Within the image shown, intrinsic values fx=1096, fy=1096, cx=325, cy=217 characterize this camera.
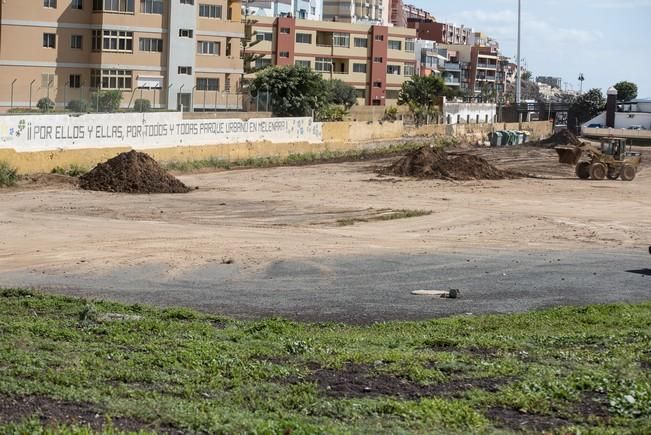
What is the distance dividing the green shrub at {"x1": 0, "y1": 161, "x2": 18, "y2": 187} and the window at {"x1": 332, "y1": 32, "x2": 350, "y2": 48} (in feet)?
260

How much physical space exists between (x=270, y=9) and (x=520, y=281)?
4338 inches

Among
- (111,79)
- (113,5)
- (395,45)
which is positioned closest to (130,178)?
(111,79)

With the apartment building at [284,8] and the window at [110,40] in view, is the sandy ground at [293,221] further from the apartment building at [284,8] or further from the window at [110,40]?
the apartment building at [284,8]

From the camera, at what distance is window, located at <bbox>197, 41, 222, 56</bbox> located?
8100 cm

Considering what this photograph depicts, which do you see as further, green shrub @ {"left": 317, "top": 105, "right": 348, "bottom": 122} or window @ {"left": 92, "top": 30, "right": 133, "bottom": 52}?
green shrub @ {"left": 317, "top": 105, "right": 348, "bottom": 122}

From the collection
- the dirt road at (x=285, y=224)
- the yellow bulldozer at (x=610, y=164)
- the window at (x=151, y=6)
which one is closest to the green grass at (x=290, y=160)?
the dirt road at (x=285, y=224)

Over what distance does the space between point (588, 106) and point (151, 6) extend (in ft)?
274

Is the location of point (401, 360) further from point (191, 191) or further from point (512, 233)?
point (191, 191)

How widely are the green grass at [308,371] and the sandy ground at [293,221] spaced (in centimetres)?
915

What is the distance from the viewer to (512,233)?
3294cm

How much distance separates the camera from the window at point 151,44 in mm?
77000

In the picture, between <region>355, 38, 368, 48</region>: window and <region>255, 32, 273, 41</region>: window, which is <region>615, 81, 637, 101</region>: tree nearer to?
<region>355, 38, 368, 48</region>: window

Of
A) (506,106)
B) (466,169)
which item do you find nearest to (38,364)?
(466,169)

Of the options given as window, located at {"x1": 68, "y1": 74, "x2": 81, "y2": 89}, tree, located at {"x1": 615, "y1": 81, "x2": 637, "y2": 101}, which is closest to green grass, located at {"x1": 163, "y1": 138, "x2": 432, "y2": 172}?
window, located at {"x1": 68, "y1": 74, "x2": 81, "y2": 89}
